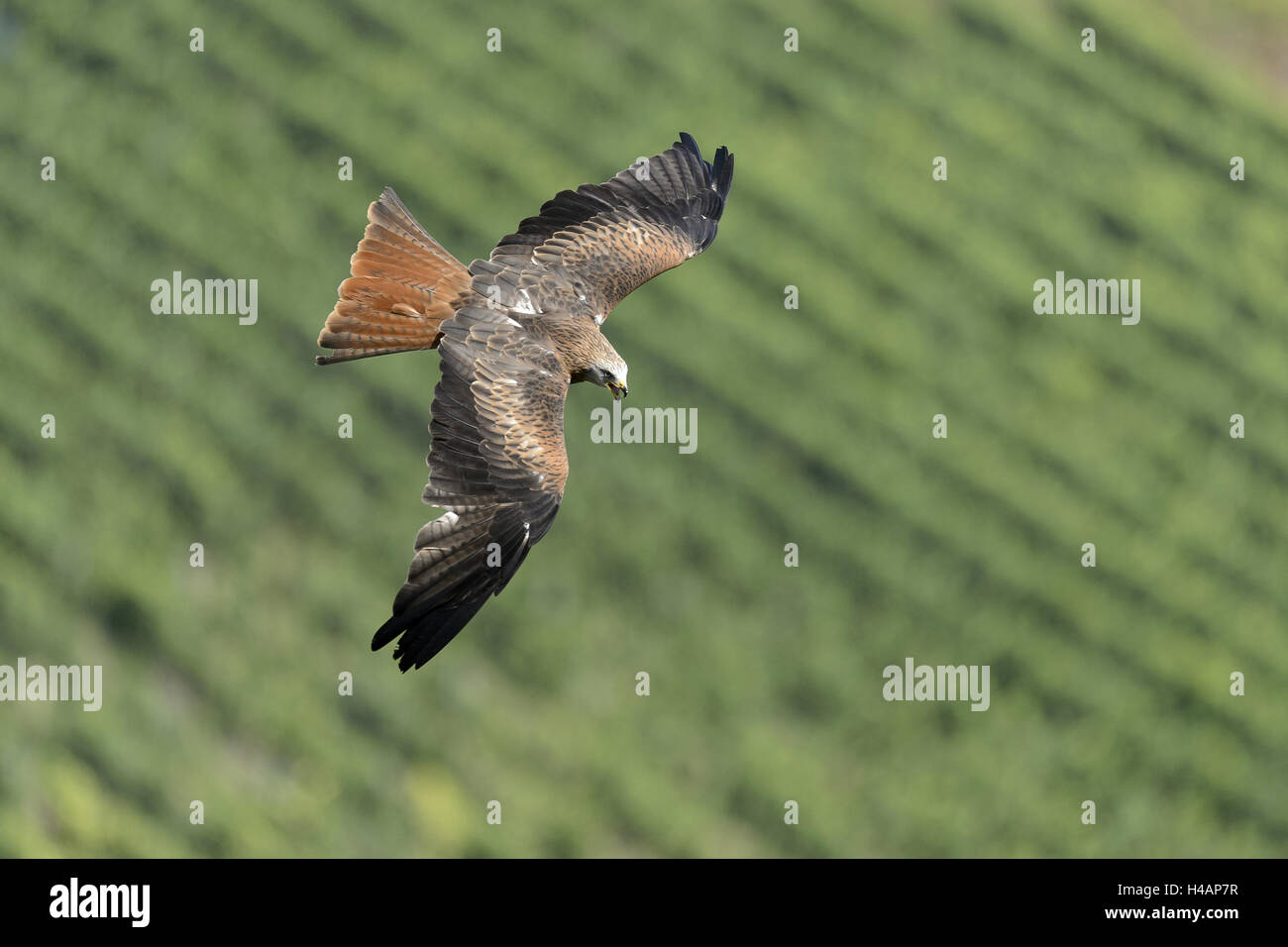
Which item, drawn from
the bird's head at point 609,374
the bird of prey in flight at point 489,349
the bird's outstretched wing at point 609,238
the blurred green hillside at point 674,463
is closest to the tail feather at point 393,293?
the bird of prey in flight at point 489,349

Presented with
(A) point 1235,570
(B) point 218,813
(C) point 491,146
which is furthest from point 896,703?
(C) point 491,146

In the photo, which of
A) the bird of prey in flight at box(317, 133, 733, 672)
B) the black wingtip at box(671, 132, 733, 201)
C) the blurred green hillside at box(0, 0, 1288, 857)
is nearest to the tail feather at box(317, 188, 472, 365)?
the bird of prey in flight at box(317, 133, 733, 672)

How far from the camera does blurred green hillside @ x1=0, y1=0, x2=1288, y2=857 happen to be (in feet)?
54.7

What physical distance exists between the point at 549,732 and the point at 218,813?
11.1 ft

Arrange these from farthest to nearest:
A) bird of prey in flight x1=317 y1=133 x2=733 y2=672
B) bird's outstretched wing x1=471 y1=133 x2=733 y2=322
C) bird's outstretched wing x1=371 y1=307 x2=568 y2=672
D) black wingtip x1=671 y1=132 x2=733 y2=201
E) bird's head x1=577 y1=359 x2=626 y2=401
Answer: black wingtip x1=671 y1=132 x2=733 y2=201, bird's outstretched wing x1=471 y1=133 x2=733 y2=322, bird's head x1=577 y1=359 x2=626 y2=401, bird of prey in flight x1=317 y1=133 x2=733 y2=672, bird's outstretched wing x1=371 y1=307 x2=568 y2=672

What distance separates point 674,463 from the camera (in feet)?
62.6

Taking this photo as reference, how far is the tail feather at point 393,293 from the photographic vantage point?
9.10 meters

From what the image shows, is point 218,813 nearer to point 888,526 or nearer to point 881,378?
point 888,526

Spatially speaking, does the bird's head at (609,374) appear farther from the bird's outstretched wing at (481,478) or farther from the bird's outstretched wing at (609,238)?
the bird's outstretched wing at (609,238)

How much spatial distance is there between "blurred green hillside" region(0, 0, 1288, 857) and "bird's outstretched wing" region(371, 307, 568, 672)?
789 centimetres

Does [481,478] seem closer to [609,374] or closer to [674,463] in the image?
[609,374]

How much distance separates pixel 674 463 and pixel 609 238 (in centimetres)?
884

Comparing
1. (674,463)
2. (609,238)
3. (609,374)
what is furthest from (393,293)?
(674,463)

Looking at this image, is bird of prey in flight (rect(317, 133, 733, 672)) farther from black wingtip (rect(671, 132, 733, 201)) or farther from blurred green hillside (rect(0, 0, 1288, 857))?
blurred green hillside (rect(0, 0, 1288, 857))
